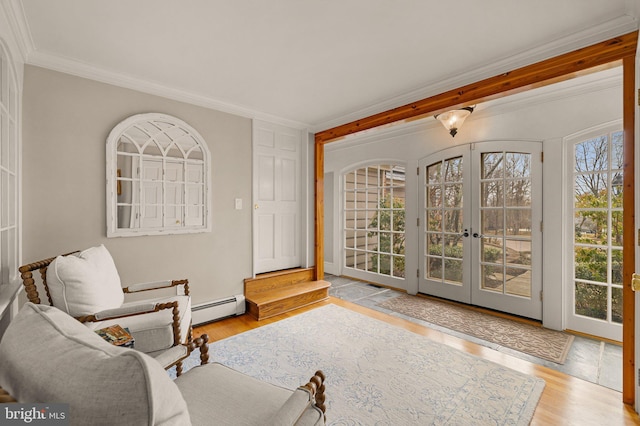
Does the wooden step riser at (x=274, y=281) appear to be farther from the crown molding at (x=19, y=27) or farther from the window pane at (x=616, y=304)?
the window pane at (x=616, y=304)

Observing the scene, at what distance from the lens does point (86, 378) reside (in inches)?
23.8

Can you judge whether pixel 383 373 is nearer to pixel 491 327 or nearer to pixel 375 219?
pixel 491 327

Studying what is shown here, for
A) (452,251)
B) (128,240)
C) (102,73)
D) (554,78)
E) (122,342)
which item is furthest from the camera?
(452,251)

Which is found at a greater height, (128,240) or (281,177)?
(281,177)

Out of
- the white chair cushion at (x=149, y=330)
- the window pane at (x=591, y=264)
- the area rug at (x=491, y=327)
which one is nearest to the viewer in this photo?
the white chair cushion at (x=149, y=330)

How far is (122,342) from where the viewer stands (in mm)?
1517

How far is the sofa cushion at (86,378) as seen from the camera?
0.58 m

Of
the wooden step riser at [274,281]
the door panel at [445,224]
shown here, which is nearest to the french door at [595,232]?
the door panel at [445,224]

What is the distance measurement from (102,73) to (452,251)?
14.2 feet

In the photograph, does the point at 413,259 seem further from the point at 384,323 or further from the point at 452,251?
the point at 384,323

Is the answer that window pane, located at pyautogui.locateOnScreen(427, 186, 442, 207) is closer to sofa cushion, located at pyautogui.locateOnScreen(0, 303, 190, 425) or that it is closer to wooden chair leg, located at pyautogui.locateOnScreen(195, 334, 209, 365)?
wooden chair leg, located at pyautogui.locateOnScreen(195, 334, 209, 365)

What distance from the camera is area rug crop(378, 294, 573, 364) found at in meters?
2.65

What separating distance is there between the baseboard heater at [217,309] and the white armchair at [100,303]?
998mm

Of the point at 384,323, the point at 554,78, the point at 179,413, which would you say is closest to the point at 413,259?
the point at 384,323
